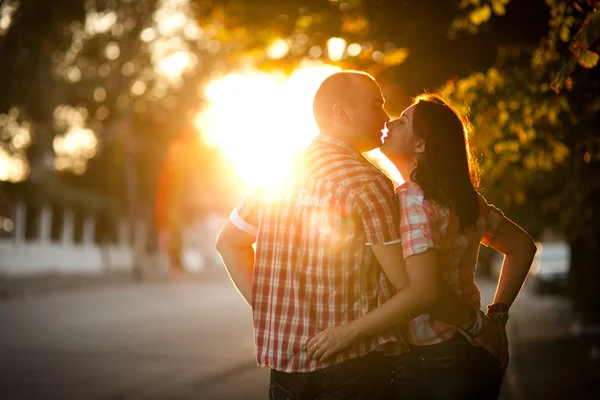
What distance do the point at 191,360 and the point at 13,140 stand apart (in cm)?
3003

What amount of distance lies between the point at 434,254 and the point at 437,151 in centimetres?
41

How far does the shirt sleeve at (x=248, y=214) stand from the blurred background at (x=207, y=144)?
0.09 meters

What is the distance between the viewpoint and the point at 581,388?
10656 mm

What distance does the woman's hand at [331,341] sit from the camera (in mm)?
2766

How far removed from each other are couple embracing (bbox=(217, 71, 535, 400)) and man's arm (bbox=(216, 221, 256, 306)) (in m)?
0.01

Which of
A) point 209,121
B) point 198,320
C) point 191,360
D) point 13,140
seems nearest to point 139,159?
point 209,121

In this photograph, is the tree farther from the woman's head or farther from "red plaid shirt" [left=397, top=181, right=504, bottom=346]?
"red plaid shirt" [left=397, top=181, right=504, bottom=346]

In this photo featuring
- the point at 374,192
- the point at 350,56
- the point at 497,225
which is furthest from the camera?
the point at 350,56

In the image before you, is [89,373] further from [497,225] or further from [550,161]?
[497,225]

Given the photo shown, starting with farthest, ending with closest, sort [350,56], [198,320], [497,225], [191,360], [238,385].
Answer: [198,320] < [191,360] < [238,385] < [350,56] < [497,225]

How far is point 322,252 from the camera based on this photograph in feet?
9.19

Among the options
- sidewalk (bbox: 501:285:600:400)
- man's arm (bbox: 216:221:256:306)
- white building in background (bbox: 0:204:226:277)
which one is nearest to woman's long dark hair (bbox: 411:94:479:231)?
man's arm (bbox: 216:221:256:306)

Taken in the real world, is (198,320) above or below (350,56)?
below

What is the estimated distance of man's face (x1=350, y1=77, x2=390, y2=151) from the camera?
2.94 metres
